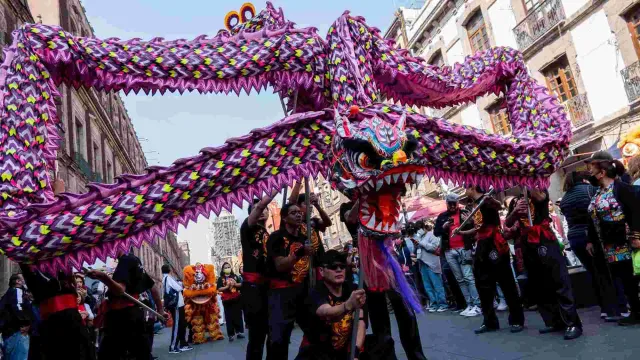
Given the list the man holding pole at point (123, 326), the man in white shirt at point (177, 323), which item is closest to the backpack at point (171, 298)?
the man in white shirt at point (177, 323)

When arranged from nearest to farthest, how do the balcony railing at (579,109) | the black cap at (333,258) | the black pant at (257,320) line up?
1. the black cap at (333,258)
2. the black pant at (257,320)
3. the balcony railing at (579,109)

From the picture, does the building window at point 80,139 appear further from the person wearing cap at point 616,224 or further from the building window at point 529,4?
the person wearing cap at point 616,224

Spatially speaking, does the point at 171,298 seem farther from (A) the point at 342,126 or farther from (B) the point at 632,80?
(B) the point at 632,80

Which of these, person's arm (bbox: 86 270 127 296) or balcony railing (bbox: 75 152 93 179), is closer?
person's arm (bbox: 86 270 127 296)

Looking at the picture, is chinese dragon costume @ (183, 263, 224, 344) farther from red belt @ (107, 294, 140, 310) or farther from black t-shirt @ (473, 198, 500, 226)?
black t-shirt @ (473, 198, 500, 226)

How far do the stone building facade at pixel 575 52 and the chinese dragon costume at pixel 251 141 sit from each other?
985cm

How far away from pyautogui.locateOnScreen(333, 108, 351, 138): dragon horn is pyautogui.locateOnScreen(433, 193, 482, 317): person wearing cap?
17.7 ft

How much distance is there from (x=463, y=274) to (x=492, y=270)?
2.06 metres

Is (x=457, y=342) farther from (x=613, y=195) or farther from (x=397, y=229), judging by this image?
(x=397, y=229)

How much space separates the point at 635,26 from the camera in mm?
12844

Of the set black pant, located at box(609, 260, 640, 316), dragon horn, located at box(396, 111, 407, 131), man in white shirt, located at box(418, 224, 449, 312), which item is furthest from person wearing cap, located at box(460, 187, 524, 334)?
dragon horn, located at box(396, 111, 407, 131)

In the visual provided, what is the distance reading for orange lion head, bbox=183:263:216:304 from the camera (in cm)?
965

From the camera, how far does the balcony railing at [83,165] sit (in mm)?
17484

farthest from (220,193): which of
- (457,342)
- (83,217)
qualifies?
(457,342)
